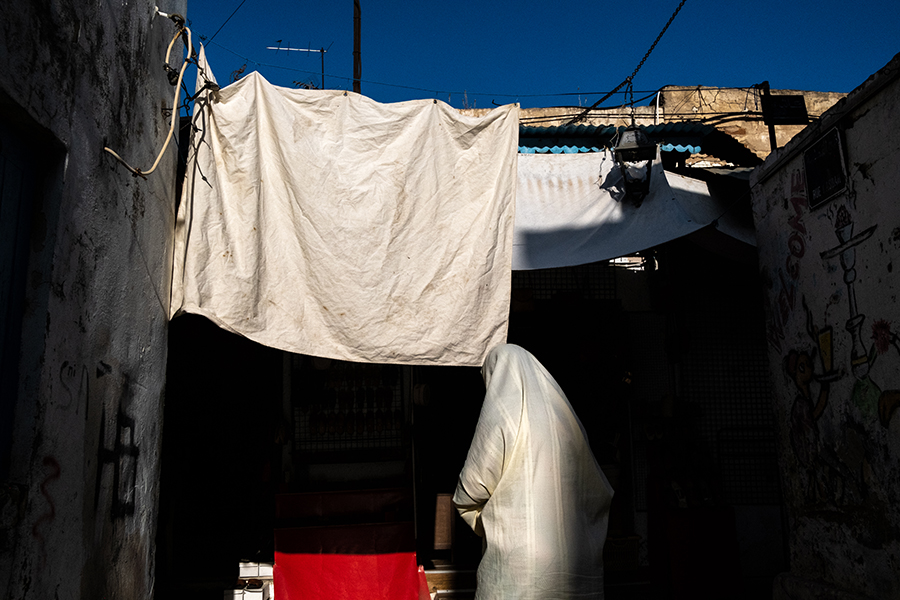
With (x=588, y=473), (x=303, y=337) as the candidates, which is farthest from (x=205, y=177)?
(x=588, y=473)

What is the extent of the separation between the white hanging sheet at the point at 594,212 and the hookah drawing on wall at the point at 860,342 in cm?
101

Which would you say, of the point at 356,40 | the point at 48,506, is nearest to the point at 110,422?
the point at 48,506

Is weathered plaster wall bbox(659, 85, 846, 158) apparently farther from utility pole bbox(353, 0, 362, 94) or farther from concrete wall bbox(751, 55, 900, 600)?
concrete wall bbox(751, 55, 900, 600)

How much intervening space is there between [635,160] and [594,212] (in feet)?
1.76

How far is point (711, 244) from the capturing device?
17.7ft

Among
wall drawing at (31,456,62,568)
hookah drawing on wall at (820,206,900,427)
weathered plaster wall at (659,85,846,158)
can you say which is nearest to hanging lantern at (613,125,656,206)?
hookah drawing on wall at (820,206,900,427)

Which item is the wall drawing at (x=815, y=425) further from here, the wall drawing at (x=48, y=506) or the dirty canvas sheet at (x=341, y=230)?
the wall drawing at (x=48, y=506)

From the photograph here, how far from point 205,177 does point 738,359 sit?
5.38m

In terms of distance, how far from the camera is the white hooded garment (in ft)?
10.1

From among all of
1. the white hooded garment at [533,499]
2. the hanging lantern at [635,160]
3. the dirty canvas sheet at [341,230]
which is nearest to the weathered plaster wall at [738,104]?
the hanging lantern at [635,160]

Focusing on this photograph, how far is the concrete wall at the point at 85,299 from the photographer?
2.36m

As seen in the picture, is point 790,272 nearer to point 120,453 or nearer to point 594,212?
point 594,212

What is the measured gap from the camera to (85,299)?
2.82 m

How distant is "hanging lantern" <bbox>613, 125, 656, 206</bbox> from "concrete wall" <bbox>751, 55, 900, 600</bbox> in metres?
0.86
